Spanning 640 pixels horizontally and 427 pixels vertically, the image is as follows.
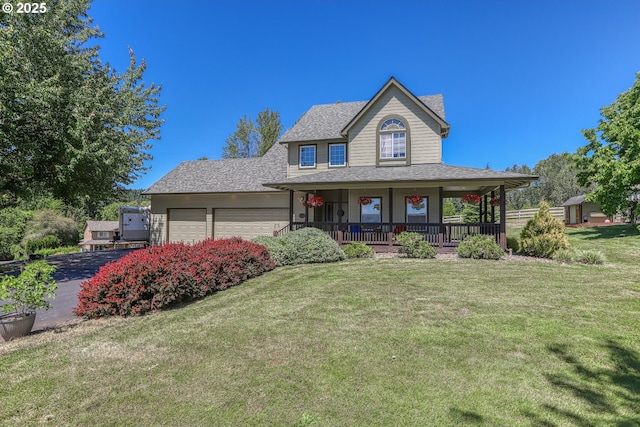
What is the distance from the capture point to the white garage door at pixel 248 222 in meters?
19.0

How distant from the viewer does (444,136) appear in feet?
57.1

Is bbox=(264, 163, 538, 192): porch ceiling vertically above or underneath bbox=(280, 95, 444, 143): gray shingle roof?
underneath

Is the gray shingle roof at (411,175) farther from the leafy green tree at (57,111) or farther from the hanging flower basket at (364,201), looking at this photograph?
the leafy green tree at (57,111)

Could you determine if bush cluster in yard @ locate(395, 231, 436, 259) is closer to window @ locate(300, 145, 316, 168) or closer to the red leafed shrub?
the red leafed shrub

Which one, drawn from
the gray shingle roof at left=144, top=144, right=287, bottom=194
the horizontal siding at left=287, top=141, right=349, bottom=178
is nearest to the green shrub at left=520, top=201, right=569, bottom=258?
the horizontal siding at left=287, top=141, right=349, bottom=178

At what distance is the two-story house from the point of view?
14344mm

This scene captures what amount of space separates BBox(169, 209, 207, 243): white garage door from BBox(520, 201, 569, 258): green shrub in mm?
17767

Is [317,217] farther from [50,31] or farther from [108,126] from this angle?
Result: [50,31]

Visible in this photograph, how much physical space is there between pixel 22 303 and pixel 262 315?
3944mm

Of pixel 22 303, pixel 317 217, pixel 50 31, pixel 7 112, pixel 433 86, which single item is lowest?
pixel 22 303

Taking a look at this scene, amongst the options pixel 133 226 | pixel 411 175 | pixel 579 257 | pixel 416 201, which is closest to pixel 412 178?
pixel 411 175

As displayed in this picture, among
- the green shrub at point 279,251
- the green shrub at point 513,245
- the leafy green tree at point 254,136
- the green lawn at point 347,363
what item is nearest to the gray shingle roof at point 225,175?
the green shrub at point 279,251

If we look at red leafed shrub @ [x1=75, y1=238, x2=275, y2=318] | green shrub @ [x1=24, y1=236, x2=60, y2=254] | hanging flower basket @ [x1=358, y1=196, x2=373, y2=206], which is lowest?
green shrub @ [x1=24, y1=236, x2=60, y2=254]

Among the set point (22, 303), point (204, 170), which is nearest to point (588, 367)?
point (22, 303)
